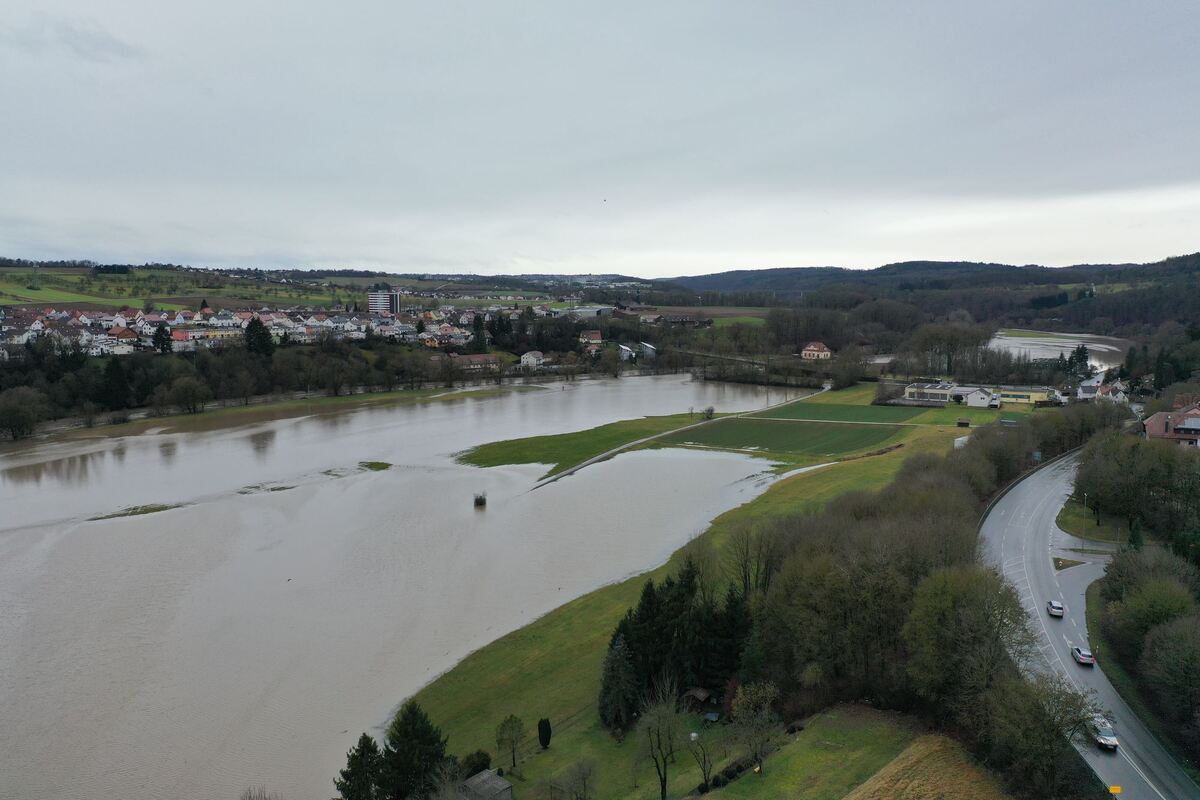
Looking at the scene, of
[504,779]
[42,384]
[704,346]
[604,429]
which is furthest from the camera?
[704,346]

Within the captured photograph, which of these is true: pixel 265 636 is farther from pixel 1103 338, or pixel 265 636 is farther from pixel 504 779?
pixel 1103 338

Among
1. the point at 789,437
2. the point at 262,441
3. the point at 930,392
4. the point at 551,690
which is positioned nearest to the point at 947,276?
the point at 930,392

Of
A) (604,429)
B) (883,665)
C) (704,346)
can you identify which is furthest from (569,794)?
(704,346)

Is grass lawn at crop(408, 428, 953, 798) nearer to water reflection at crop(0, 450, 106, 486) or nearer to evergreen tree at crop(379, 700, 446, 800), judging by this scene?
evergreen tree at crop(379, 700, 446, 800)

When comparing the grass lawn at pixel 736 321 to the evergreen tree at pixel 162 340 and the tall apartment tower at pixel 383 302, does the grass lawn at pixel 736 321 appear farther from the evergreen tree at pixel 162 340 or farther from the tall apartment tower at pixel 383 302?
the evergreen tree at pixel 162 340

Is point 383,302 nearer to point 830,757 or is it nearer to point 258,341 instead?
point 258,341
